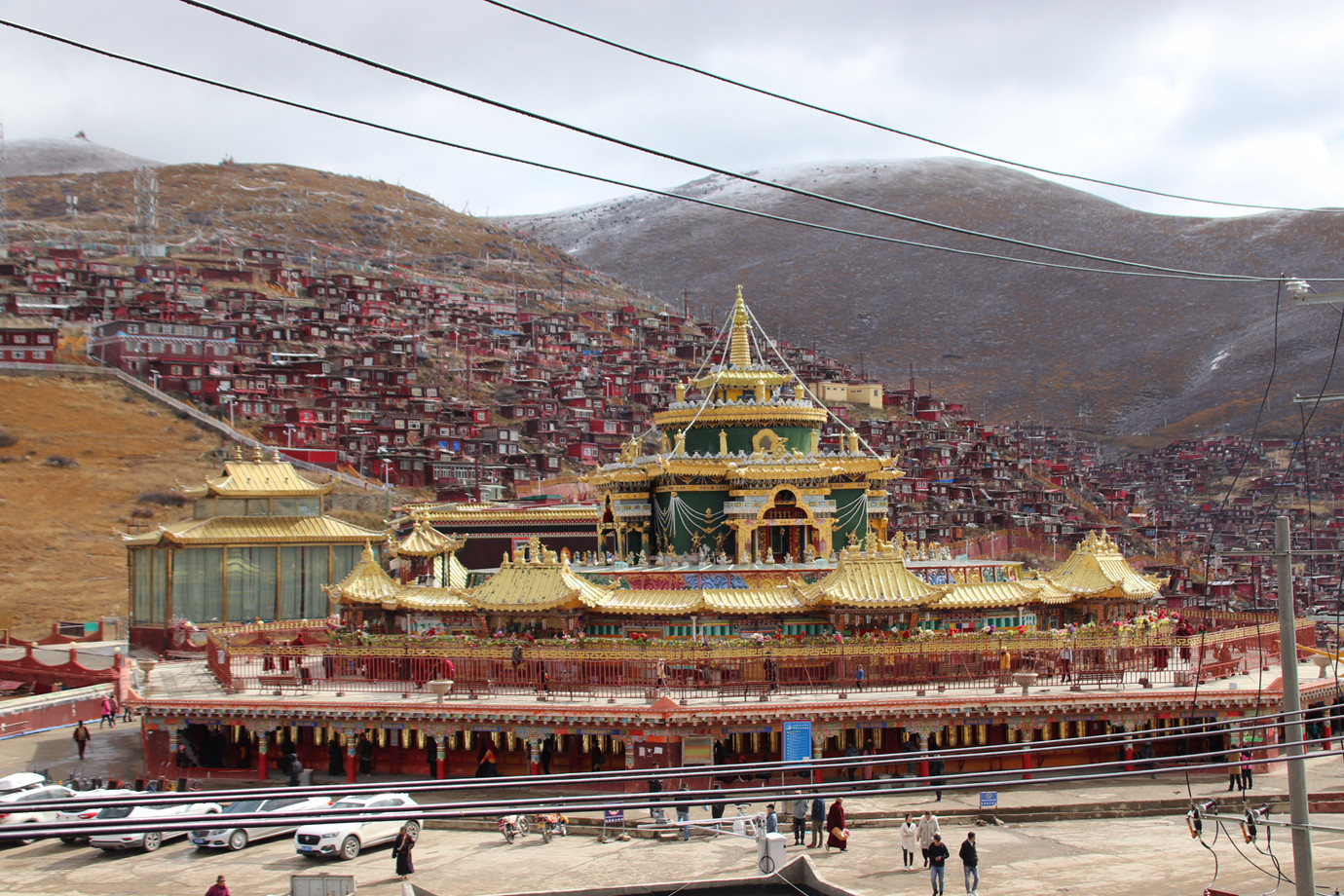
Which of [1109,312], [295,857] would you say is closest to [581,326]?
[1109,312]

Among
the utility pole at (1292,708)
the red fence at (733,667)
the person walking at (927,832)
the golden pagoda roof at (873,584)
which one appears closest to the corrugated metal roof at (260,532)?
the red fence at (733,667)

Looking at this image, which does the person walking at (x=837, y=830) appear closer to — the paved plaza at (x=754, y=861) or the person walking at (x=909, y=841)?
the paved plaza at (x=754, y=861)

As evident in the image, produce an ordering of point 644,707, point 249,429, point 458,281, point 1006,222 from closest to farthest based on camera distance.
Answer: point 644,707 < point 249,429 < point 458,281 < point 1006,222

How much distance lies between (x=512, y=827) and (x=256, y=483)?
84.7 ft

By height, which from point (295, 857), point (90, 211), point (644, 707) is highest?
point (90, 211)

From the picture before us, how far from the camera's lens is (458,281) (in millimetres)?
146875

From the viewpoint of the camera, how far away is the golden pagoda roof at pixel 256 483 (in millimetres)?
45844

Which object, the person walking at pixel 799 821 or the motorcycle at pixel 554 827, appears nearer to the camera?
the person walking at pixel 799 821

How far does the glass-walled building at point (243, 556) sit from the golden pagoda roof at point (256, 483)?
4 centimetres

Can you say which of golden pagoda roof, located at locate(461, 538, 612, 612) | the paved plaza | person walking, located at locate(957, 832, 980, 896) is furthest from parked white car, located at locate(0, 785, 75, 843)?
person walking, located at locate(957, 832, 980, 896)

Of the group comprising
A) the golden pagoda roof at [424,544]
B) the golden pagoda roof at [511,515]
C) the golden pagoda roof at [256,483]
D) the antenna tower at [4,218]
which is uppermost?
the antenna tower at [4,218]

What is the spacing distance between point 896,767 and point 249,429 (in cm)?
5970

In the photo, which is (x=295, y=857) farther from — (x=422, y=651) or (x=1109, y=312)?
(x=1109, y=312)

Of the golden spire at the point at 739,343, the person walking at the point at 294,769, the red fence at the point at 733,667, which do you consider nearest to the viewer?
the person walking at the point at 294,769
